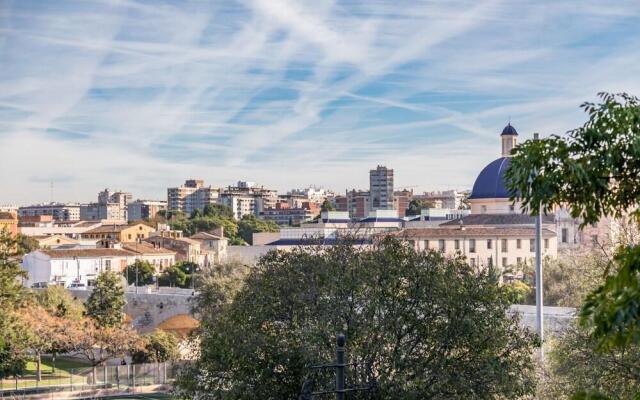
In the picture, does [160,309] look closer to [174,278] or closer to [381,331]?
[174,278]

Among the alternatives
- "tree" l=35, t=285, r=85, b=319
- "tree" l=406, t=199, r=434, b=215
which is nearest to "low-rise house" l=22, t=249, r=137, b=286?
"tree" l=35, t=285, r=85, b=319

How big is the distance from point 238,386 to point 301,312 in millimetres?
1745

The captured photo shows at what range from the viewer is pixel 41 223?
145m

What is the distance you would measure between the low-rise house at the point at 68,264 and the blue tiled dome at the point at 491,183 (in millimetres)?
31454

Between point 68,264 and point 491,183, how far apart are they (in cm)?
3570

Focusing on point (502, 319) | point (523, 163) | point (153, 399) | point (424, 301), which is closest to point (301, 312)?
point (424, 301)

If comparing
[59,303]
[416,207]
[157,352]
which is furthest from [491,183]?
[416,207]

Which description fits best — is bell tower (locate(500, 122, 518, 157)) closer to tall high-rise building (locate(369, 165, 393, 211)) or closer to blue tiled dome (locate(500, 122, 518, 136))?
blue tiled dome (locate(500, 122, 518, 136))

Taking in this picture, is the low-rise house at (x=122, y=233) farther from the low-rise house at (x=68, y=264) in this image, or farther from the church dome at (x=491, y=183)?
the church dome at (x=491, y=183)

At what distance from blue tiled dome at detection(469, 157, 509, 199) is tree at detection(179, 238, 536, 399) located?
208 ft

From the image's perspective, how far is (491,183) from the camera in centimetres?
8225

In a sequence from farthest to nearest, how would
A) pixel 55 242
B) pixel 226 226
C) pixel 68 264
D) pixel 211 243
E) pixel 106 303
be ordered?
pixel 226 226 < pixel 211 243 < pixel 55 242 < pixel 68 264 < pixel 106 303

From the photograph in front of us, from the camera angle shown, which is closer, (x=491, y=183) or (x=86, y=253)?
(x=491, y=183)

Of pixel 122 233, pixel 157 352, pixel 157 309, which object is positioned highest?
pixel 122 233
